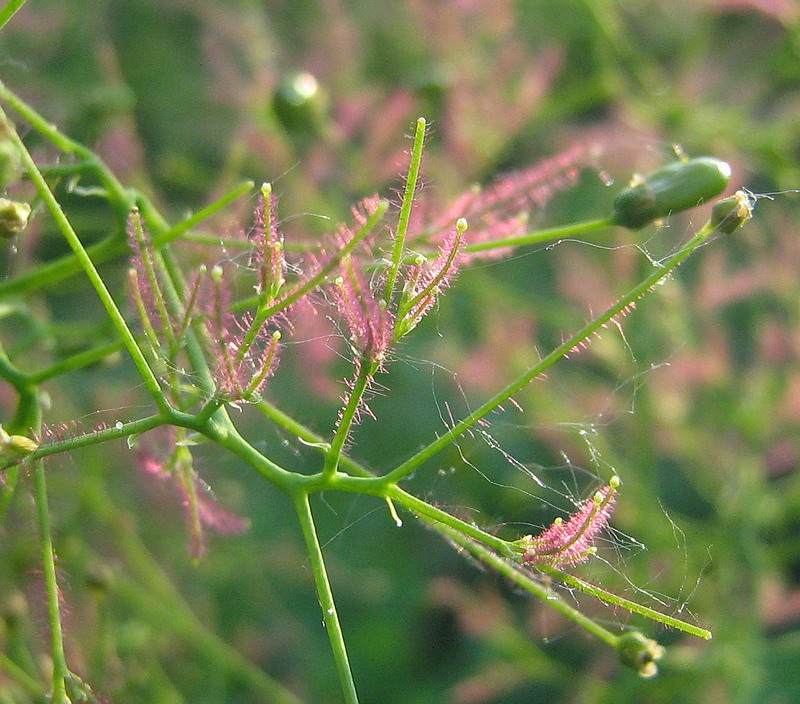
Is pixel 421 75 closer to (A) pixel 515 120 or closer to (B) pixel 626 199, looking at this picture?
(A) pixel 515 120

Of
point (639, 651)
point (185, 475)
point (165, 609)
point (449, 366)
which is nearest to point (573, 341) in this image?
point (639, 651)

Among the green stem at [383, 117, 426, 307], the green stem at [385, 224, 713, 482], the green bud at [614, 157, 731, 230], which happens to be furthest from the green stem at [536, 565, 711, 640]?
the green bud at [614, 157, 731, 230]

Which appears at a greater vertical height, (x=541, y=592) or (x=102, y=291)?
(x=102, y=291)

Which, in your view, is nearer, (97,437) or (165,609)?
(97,437)

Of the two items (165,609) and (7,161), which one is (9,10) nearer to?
(7,161)

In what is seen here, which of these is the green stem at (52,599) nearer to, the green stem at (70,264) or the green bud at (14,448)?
the green bud at (14,448)

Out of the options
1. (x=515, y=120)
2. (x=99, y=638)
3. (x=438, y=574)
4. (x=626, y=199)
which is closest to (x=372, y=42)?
(x=515, y=120)
